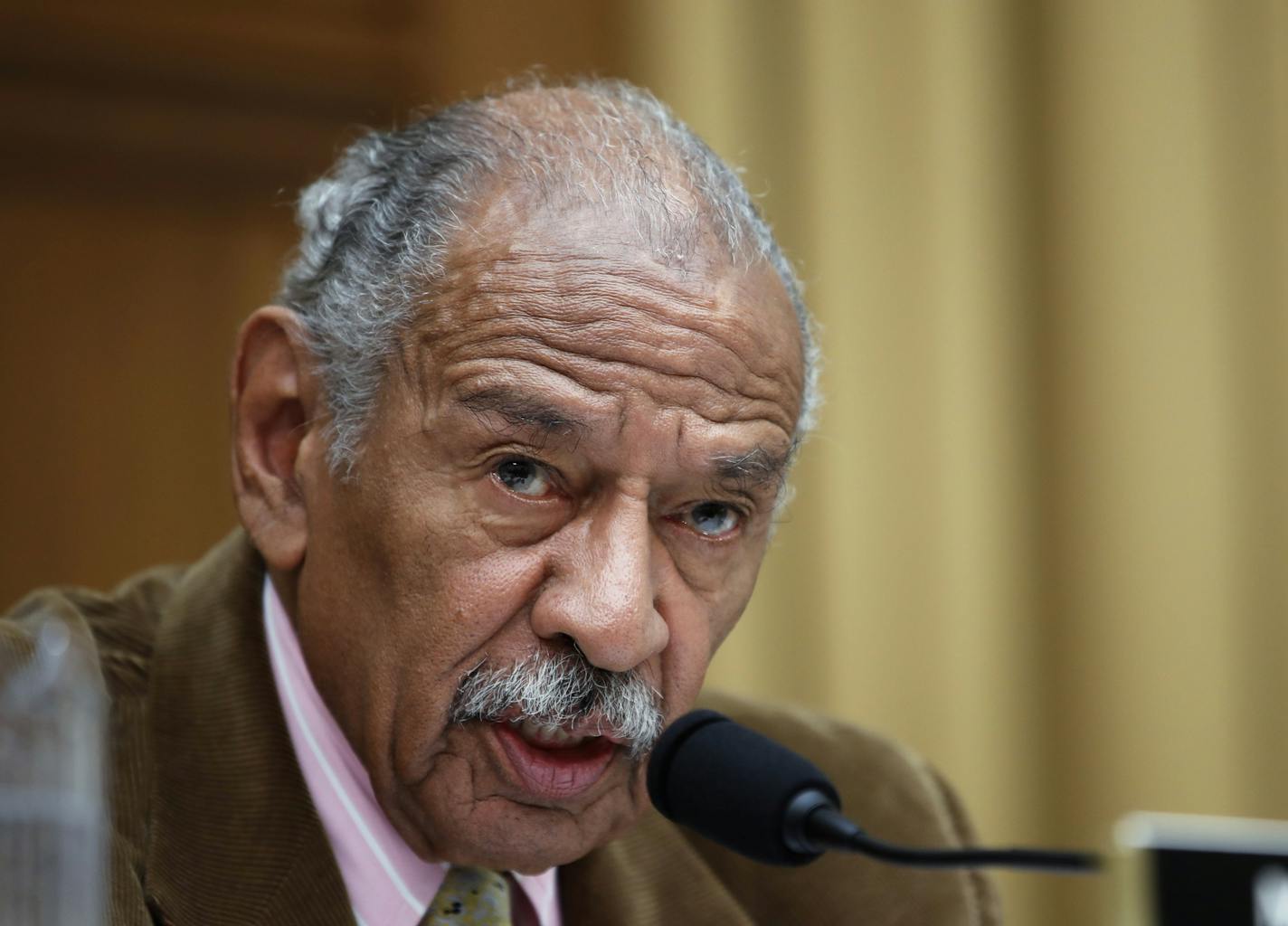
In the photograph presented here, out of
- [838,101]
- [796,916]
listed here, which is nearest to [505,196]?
[796,916]

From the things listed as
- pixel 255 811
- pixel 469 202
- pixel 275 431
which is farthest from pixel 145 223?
pixel 255 811

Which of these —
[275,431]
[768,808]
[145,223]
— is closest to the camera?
[768,808]

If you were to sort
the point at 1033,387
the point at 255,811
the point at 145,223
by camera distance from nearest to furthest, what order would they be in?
the point at 255,811, the point at 145,223, the point at 1033,387

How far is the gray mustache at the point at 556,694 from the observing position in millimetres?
1486

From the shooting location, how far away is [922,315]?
12.3 ft

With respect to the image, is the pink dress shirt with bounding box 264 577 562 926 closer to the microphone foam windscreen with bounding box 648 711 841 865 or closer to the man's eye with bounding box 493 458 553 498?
the man's eye with bounding box 493 458 553 498

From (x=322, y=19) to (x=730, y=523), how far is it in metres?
2.33

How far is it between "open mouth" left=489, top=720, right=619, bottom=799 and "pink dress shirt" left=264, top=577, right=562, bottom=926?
211mm

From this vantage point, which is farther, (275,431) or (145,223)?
(145,223)

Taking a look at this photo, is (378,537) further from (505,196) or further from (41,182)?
(41,182)

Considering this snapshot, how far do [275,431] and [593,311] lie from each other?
1.49ft

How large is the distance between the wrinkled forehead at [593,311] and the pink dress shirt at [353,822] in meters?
0.46

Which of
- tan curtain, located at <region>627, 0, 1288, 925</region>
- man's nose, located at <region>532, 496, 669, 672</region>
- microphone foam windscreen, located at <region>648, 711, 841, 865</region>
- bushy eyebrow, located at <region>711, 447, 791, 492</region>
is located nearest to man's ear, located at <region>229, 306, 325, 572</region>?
man's nose, located at <region>532, 496, 669, 672</region>

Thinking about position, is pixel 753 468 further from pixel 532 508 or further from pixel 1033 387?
pixel 1033 387
